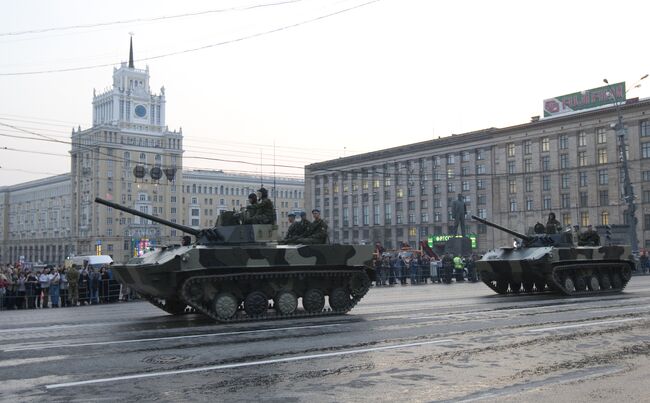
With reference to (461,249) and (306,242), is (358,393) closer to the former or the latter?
(306,242)

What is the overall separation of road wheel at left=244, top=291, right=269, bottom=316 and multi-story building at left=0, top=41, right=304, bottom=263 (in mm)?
106062

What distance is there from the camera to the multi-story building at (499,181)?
3046 inches

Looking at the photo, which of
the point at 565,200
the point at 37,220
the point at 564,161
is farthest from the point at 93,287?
the point at 37,220

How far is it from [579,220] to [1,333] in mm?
75928

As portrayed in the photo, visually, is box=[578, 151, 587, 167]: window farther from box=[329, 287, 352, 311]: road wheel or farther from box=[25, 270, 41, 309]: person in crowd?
box=[329, 287, 352, 311]: road wheel

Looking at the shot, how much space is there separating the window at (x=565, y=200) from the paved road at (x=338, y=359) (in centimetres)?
7008

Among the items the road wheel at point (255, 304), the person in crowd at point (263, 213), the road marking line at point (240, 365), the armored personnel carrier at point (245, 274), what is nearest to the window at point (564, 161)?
the armored personnel carrier at point (245, 274)

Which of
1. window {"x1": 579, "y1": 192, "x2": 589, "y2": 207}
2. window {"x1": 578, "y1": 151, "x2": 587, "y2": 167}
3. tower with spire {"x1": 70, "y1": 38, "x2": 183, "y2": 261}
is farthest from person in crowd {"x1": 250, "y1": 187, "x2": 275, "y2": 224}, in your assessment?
tower with spire {"x1": 70, "y1": 38, "x2": 183, "y2": 261}

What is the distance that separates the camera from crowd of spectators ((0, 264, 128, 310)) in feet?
81.4

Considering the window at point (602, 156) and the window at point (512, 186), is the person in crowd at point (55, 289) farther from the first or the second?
the window at point (512, 186)

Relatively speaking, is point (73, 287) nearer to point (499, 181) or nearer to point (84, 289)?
point (84, 289)

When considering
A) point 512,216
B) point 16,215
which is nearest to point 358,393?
point 512,216

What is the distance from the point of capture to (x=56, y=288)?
25.3 meters

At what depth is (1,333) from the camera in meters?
13.9
